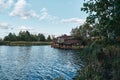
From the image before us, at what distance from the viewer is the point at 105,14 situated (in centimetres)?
1656

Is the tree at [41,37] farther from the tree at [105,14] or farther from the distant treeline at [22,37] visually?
the tree at [105,14]

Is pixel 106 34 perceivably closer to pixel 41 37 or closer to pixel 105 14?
pixel 105 14

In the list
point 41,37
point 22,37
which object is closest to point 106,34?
point 22,37

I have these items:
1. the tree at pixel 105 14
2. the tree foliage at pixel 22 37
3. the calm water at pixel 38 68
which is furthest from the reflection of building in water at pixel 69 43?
the tree at pixel 105 14

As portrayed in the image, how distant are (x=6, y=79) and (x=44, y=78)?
4.58m

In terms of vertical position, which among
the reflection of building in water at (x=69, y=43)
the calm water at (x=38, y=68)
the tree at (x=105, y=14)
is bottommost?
the calm water at (x=38, y=68)

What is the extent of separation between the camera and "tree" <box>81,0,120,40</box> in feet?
49.8

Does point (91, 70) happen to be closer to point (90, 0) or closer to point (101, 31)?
point (101, 31)

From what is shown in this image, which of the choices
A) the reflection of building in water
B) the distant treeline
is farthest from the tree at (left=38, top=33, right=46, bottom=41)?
the reflection of building in water

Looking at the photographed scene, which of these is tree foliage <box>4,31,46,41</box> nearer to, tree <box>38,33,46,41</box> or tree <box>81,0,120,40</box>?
tree <box>38,33,46,41</box>

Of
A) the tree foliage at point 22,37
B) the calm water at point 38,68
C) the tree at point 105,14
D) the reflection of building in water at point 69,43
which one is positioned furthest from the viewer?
the tree foliage at point 22,37

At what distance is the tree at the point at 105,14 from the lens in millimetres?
15180

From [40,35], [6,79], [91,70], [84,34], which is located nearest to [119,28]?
[91,70]

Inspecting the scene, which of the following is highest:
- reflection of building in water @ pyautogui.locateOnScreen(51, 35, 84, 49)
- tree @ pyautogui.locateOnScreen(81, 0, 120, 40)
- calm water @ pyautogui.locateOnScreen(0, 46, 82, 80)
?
tree @ pyautogui.locateOnScreen(81, 0, 120, 40)
